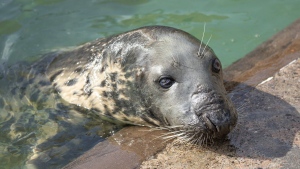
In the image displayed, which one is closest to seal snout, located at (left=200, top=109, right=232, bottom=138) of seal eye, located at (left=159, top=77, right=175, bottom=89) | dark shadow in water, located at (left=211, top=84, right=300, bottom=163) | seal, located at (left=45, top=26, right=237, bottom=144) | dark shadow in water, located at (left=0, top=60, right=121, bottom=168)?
seal, located at (left=45, top=26, right=237, bottom=144)

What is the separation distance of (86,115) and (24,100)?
858mm

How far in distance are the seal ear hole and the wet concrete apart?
0.42 metres

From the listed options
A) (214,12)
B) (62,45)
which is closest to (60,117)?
(62,45)

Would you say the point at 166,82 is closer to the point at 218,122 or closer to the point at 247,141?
the point at 218,122

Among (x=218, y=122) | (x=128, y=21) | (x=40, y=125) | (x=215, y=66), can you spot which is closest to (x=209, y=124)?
(x=218, y=122)

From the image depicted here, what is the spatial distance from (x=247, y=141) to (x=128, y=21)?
4239 millimetres

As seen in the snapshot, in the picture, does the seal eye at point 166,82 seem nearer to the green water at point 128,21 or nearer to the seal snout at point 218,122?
the seal snout at point 218,122

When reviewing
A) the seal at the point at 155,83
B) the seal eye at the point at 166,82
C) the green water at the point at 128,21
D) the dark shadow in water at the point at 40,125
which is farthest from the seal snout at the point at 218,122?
the green water at the point at 128,21

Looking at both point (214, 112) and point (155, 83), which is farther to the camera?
point (155, 83)

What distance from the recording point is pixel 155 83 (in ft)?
15.3

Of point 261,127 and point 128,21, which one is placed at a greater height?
point 128,21

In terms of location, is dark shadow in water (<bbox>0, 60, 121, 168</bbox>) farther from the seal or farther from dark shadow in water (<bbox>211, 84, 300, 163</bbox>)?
dark shadow in water (<bbox>211, 84, 300, 163</bbox>)

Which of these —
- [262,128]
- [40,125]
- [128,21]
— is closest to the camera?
[262,128]

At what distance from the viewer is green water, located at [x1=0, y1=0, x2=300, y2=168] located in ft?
24.5
